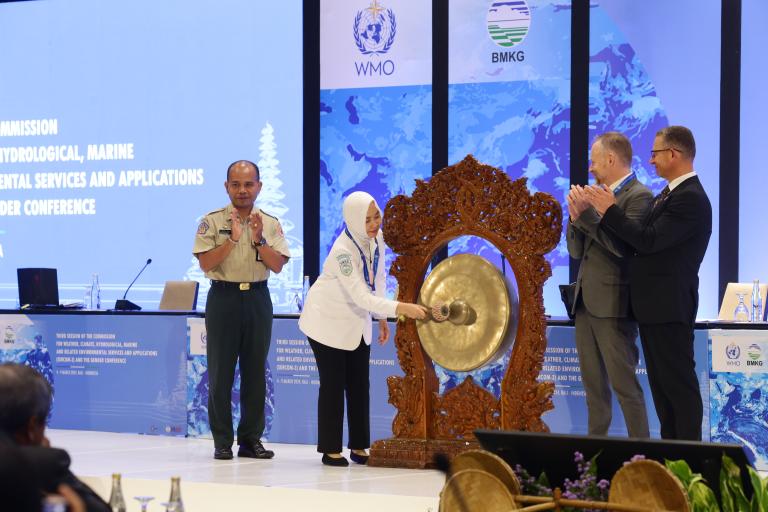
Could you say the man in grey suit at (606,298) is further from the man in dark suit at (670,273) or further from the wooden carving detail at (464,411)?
the wooden carving detail at (464,411)

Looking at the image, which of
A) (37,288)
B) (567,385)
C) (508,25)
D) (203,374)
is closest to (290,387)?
(203,374)

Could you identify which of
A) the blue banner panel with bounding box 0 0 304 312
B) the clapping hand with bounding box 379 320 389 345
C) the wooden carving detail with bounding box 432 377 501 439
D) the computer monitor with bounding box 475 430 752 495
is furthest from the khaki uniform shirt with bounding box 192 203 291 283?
the computer monitor with bounding box 475 430 752 495

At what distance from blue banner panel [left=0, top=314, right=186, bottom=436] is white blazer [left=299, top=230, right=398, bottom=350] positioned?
143cm

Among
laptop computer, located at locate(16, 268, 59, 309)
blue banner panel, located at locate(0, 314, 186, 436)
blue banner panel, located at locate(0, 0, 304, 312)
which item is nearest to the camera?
blue banner panel, located at locate(0, 314, 186, 436)

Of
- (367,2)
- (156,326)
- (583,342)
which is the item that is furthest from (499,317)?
(367,2)

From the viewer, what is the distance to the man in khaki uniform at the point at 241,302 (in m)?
5.57

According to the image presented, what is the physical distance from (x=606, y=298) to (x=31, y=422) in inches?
120

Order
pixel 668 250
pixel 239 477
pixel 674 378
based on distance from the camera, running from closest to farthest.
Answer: pixel 674 378
pixel 668 250
pixel 239 477

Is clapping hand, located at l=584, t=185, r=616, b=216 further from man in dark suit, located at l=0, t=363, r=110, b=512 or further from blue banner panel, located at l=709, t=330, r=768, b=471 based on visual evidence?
man in dark suit, located at l=0, t=363, r=110, b=512

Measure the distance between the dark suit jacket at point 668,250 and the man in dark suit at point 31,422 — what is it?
294 cm

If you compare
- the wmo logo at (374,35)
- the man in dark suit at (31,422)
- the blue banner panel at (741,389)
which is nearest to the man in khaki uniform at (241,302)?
the blue banner panel at (741,389)

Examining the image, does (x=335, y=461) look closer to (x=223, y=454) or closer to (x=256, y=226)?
(x=223, y=454)

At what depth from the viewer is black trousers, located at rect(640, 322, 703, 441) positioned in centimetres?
433

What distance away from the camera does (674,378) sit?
4.35m
